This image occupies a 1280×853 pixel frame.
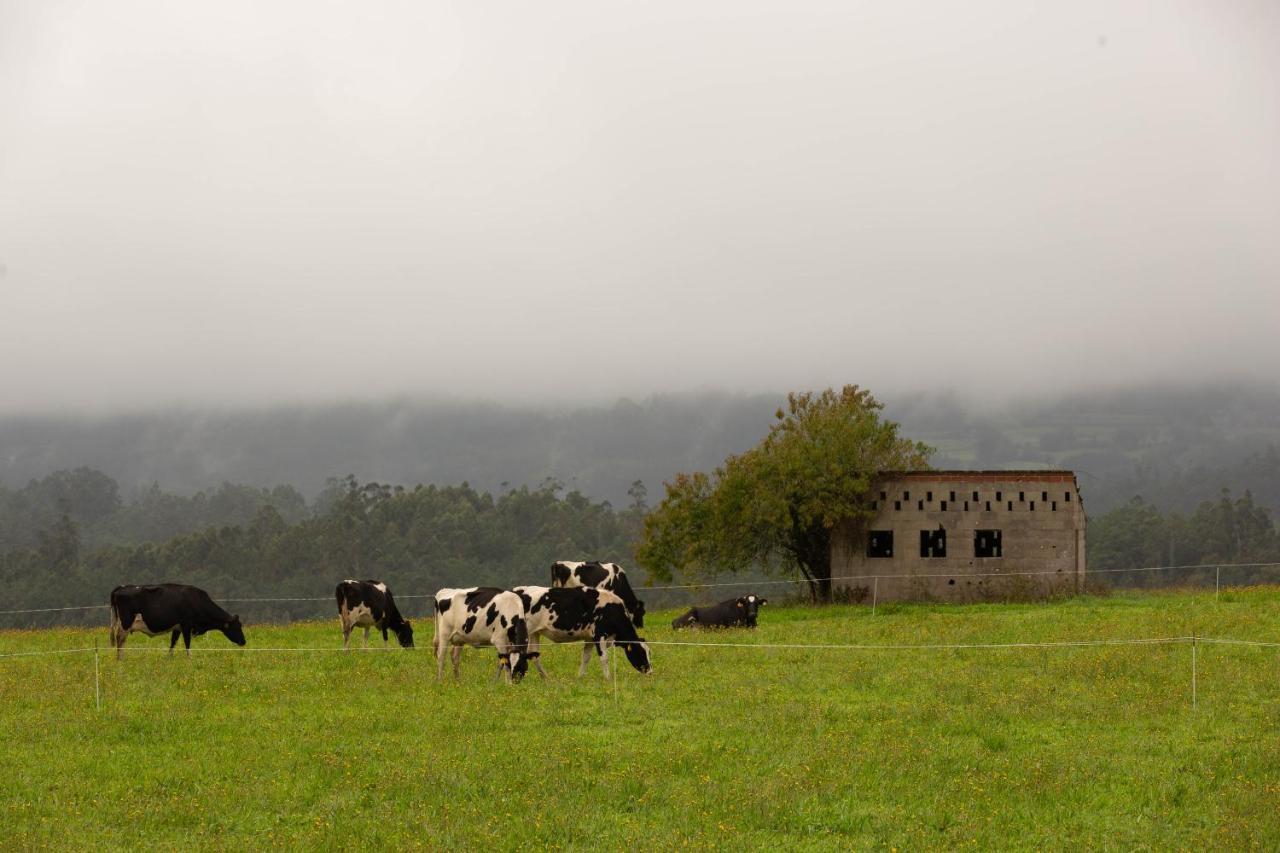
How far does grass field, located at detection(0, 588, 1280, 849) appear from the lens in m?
15.7

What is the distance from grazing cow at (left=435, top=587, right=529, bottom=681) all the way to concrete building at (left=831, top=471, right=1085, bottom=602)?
92.0 feet

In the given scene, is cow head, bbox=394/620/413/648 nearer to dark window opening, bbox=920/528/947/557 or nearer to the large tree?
the large tree

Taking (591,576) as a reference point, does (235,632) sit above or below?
below

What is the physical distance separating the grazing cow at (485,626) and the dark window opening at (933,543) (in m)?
29.6

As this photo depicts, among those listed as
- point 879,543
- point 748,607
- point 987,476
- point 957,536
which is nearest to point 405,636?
point 748,607

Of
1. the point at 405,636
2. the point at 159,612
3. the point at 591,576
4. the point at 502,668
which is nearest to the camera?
the point at 502,668

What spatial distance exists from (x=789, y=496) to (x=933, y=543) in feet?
20.7

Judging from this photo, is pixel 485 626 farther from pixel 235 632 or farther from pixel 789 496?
pixel 789 496

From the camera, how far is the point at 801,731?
2078 cm

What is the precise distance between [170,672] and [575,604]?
911 centimetres

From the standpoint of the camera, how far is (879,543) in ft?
179

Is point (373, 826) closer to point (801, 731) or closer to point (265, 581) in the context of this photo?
point (801, 731)

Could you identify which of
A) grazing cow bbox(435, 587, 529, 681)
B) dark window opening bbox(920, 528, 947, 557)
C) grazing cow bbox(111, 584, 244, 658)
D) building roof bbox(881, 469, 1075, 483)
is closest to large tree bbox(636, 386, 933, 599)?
building roof bbox(881, 469, 1075, 483)

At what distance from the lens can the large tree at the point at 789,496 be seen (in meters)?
53.1
